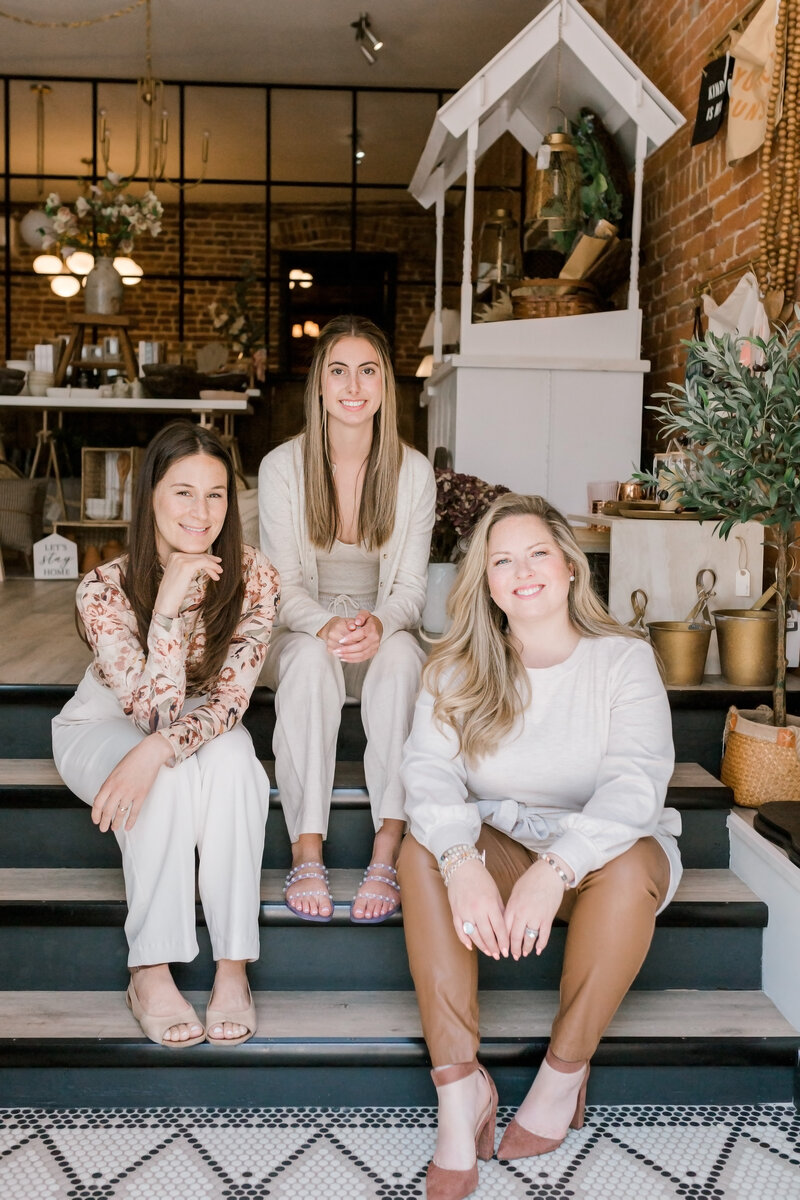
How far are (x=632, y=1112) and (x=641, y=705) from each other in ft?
2.23

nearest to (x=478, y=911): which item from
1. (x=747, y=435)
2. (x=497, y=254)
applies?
(x=747, y=435)

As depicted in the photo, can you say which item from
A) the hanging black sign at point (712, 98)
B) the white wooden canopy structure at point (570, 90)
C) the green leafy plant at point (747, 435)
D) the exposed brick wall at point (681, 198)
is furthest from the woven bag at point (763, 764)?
the hanging black sign at point (712, 98)

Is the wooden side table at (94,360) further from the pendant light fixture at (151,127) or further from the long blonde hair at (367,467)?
the long blonde hair at (367,467)

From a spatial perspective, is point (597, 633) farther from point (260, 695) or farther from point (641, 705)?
point (260, 695)

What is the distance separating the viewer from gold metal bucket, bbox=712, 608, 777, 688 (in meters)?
2.61

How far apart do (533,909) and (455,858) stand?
0.48 ft

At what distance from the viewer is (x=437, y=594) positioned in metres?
3.00

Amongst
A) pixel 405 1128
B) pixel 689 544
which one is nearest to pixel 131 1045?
pixel 405 1128

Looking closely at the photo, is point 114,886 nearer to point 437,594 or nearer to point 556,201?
point 437,594

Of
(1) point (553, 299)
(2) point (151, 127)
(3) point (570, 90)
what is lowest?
(1) point (553, 299)

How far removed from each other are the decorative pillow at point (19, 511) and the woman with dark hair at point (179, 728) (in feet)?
10.0

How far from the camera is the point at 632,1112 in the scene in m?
1.84

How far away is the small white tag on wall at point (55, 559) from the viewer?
495cm

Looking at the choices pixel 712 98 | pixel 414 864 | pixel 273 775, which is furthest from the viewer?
pixel 712 98
